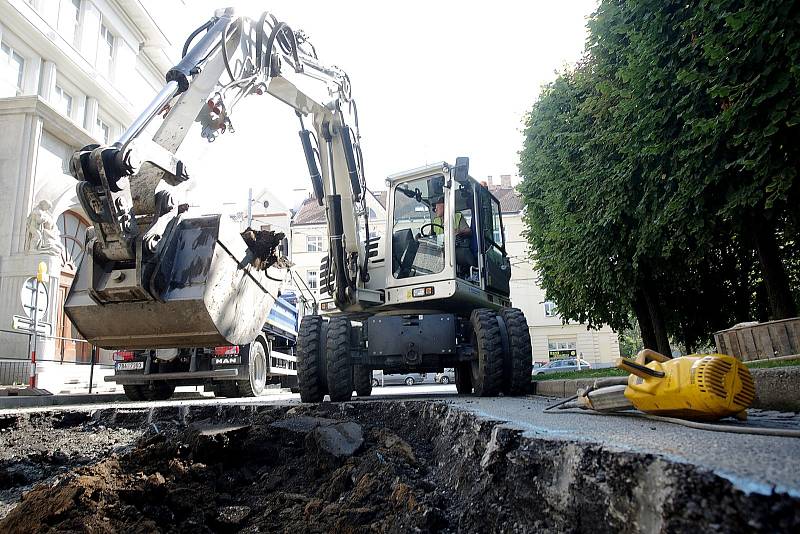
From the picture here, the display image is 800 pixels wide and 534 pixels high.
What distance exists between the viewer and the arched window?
15940 mm

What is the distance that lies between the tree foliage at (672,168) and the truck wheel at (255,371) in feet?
20.2

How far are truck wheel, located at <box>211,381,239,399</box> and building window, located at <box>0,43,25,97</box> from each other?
37.1 feet

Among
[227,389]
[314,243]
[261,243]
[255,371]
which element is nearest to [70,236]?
[255,371]

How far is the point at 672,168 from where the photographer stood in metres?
7.27

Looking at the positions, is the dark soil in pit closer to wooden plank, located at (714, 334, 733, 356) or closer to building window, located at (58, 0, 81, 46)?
wooden plank, located at (714, 334, 733, 356)

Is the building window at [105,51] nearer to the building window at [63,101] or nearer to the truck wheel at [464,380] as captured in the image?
the building window at [63,101]

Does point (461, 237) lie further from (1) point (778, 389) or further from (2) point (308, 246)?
(2) point (308, 246)

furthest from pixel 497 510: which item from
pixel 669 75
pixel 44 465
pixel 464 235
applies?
pixel 669 75

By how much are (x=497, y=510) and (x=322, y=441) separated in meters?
1.75

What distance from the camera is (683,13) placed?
21.8 ft

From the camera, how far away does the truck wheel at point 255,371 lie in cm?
1027

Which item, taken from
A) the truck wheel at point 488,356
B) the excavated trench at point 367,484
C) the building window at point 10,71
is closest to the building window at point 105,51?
the building window at point 10,71

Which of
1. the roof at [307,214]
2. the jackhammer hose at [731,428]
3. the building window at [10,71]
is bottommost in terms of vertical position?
the jackhammer hose at [731,428]

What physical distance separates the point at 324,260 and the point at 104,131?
1647 cm
